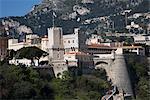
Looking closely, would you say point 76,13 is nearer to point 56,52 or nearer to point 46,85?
point 56,52

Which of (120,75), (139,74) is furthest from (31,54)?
(139,74)

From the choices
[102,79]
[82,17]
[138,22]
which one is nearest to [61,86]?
[102,79]

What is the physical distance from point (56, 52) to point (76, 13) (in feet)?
115

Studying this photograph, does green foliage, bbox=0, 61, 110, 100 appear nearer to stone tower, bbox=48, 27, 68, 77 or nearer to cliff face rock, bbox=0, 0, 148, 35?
stone tower, bbox=48, 27, 68, 77

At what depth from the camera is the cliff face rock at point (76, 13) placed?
55.8 metres

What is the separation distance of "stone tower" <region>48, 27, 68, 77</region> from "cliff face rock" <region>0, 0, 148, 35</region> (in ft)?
89.1

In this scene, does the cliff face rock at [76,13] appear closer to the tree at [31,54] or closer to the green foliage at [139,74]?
the green foliage at [139,74]

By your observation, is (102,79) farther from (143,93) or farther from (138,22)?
(138,22)

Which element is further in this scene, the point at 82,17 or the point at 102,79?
the point at 82,17

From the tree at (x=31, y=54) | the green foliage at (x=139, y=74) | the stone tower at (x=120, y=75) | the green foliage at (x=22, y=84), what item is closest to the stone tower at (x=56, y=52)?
the tree at (x=31, y=54)

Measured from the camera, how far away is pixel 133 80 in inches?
1018

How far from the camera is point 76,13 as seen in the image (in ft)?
197

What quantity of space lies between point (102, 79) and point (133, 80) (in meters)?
1.91

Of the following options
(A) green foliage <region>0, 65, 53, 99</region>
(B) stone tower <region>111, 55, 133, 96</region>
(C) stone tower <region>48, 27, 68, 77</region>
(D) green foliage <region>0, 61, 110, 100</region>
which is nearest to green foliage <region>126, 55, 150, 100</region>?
(B) stone tower <region>111, 55, 133, 96</region>
